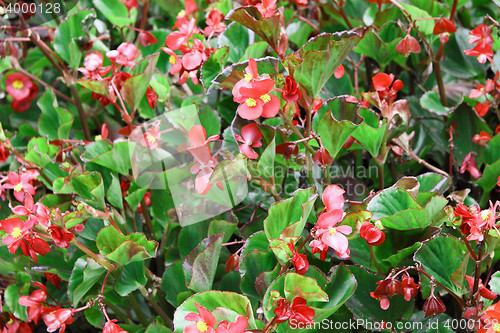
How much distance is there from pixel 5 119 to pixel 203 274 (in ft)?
2.10

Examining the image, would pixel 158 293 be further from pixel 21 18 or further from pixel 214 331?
pixel 21 18

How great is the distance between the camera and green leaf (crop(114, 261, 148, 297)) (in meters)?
0.65

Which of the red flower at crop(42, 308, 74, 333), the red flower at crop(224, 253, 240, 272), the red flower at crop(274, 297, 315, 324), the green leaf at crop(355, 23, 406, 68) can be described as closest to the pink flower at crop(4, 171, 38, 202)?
the red flower at crop(42, 308, 74, 333)

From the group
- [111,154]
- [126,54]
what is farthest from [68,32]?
[111,154]

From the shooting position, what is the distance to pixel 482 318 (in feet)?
1.71

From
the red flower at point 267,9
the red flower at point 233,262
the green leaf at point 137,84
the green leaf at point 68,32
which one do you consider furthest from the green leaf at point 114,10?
the red flower at point 233,262

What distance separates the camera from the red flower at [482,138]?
700mm

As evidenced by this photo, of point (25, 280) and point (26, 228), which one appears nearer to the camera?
point (26, 228)

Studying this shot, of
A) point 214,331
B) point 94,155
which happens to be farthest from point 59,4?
point 214,331

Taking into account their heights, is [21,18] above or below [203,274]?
above

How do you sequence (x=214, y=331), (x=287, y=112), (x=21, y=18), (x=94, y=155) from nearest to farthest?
(x=214, y=331) → (x=287, y=112) → (x=94, y=155) → (x=21, y=18)

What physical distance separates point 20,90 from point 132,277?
459 mm

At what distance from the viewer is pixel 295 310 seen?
488 millimetres

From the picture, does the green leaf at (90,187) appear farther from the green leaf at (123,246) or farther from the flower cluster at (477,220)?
the flower cluster at (477,220)
